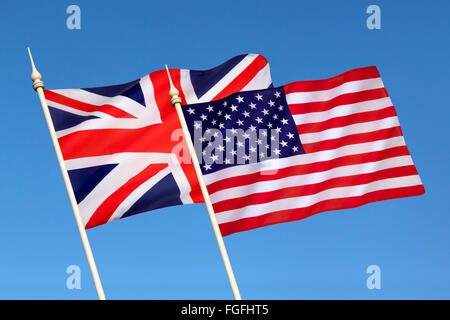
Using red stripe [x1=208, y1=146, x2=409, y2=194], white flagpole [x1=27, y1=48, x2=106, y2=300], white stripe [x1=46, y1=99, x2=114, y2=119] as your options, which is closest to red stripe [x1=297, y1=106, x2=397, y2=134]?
red stripe [x1=208, y1=146, x2=409, y2=194]

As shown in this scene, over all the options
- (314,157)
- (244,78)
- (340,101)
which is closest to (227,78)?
(244,78)

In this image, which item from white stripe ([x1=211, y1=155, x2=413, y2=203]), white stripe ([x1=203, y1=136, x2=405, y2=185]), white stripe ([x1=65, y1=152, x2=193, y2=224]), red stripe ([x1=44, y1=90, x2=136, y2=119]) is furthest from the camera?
white stripe ([x1=203, y1=136, x2=405, y2=185])

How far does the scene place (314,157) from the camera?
51.2 feet

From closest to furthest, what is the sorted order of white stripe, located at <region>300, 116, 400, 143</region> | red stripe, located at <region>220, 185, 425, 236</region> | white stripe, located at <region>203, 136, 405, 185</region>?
red stripe, located at <region>220, 185, 425, 236</region> < white stripe, located at <region>203, 136, 405, 185</region> < white stripe, located at <region>300, 116, 400, 143</region>

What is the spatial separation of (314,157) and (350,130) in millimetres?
1249

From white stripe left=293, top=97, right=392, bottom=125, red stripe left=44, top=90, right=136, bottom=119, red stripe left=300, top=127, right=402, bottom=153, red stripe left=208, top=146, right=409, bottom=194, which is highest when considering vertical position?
white stripe left=293, top=97, right=392, bottom=125

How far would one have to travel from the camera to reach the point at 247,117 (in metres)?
15.7

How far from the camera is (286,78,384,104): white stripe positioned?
1577cm

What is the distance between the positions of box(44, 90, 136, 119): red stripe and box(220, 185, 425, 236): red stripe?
13.3 ft

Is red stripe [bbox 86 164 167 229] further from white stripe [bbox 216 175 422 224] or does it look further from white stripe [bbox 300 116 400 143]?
white stripe [bbox 300 116 400 143]

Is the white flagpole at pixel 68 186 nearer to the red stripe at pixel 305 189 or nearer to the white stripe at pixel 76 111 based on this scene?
the white stripe at pixel 76 111

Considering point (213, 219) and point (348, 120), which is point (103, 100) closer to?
point (213, 219)

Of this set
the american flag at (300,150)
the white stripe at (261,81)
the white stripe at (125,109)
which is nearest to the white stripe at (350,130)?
the american flag at (300,150)
